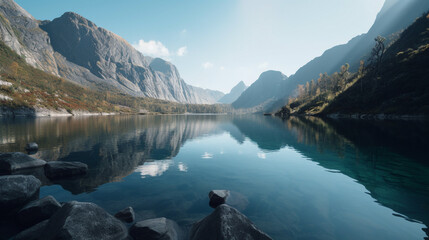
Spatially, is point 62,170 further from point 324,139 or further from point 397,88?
point 397,88

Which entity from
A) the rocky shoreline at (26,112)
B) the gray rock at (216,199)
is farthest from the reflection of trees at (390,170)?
the rocky shoreline at (26,112)

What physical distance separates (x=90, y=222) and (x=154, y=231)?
3.01 metres

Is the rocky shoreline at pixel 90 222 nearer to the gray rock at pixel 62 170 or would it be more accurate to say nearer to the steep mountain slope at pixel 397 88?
the gray rock at pixel 62 170

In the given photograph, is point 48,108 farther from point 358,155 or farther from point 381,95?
point 381,95

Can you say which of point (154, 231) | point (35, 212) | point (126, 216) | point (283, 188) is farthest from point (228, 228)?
point (35, 212)

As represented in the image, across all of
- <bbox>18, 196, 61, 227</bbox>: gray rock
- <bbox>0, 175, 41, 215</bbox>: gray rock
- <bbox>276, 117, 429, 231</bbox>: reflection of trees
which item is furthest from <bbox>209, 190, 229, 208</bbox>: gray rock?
<bbox>0, 175, 41, 215</bbox>: gray rock

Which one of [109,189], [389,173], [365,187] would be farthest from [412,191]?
[109,189]

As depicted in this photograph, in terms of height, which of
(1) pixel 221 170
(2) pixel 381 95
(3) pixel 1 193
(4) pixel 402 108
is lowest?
(1) pixel 221 170

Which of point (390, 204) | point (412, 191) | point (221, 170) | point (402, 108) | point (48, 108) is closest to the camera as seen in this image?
point (390, 204)

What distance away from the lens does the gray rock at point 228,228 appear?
25.2 feet

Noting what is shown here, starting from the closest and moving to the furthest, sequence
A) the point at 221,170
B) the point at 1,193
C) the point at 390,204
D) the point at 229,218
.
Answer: the point at 229,218, the point at 1,193, the point at 390,204, the point at 221,170

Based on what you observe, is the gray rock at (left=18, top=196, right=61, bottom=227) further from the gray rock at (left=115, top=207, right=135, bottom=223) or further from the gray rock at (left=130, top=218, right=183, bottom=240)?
the gray rock at (left=130, top=218, right=183, bottom=240)

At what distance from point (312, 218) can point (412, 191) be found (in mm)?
10336

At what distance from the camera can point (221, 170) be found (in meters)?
22.9
